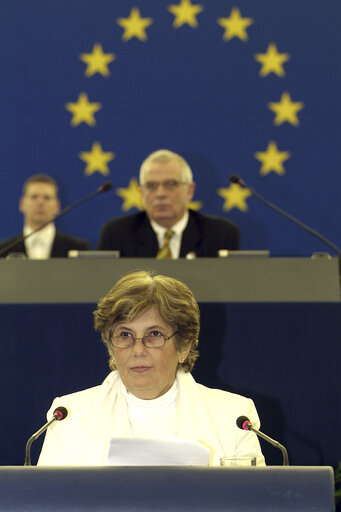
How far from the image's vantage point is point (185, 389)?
278 centimetres

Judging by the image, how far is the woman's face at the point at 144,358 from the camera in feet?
8.79

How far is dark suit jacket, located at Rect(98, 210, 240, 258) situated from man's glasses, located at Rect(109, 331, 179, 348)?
6.78 feet

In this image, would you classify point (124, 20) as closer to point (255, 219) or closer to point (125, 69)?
point (125, 69)

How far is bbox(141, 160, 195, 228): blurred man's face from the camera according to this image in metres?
4.89

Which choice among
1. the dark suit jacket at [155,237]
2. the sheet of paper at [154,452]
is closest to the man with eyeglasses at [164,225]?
the dark suit jacket at [155,237]

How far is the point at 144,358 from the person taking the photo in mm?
2684

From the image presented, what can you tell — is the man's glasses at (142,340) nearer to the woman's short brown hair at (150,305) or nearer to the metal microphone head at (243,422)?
the woman's short brown hair at (150,305)

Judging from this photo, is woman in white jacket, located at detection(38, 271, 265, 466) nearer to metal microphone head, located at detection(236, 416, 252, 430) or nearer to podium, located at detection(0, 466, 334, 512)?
metal microphone head, located at detection(236, 416, 252, 430)

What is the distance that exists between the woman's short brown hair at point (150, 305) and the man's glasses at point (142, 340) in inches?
1.4

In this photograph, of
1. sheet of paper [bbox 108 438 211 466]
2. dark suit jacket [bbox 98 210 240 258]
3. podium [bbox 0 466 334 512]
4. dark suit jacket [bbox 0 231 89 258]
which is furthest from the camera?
dark suit jacket [bbox 0 231 89 258]

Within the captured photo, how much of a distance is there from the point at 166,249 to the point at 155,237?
0.16m

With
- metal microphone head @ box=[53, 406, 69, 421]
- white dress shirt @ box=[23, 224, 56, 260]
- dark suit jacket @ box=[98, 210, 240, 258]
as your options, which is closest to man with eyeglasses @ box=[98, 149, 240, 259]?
dark suit jacket @ box=[98, 210, 240, 258]

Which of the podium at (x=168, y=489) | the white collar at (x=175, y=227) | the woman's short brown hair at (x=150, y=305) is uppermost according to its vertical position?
the white collar at (x=175, y=227)

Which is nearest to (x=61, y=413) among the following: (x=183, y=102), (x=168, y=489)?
(x=168, y=489)
